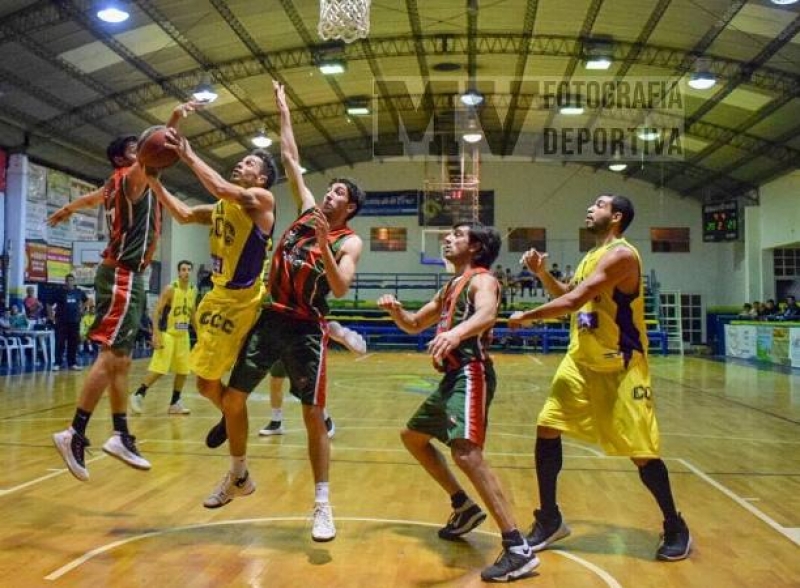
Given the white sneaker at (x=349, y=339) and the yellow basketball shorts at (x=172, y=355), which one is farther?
the yellow basketball shorts at (x=172, y=355)

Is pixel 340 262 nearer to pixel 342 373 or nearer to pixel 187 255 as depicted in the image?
pixel 342 373

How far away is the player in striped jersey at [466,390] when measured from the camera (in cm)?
351

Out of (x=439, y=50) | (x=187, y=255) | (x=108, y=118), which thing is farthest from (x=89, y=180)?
(x=439, y=50)

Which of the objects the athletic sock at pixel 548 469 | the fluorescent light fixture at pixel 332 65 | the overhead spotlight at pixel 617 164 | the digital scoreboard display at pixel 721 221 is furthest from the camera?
the overhead spotlight at pixel 617 164

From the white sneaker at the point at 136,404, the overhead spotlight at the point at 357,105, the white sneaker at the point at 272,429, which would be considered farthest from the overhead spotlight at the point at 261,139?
the white sneaker at the point at 272,429

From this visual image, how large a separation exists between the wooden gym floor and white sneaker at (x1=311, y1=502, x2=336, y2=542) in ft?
0.27

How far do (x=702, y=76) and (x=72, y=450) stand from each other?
16.6 metres

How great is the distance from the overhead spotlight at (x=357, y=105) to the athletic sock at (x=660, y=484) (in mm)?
19862

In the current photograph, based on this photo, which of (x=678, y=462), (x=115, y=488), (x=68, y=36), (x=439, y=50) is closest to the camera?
(x=115, y=488)

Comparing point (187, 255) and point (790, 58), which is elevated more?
point (790, 58)

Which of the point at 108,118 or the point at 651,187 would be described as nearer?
the point at 108,118

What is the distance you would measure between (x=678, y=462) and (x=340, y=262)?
3941 mm

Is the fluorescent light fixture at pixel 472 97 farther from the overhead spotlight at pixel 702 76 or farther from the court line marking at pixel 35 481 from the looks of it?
the court line marking at pixel 35 481

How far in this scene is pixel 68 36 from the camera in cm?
1535
